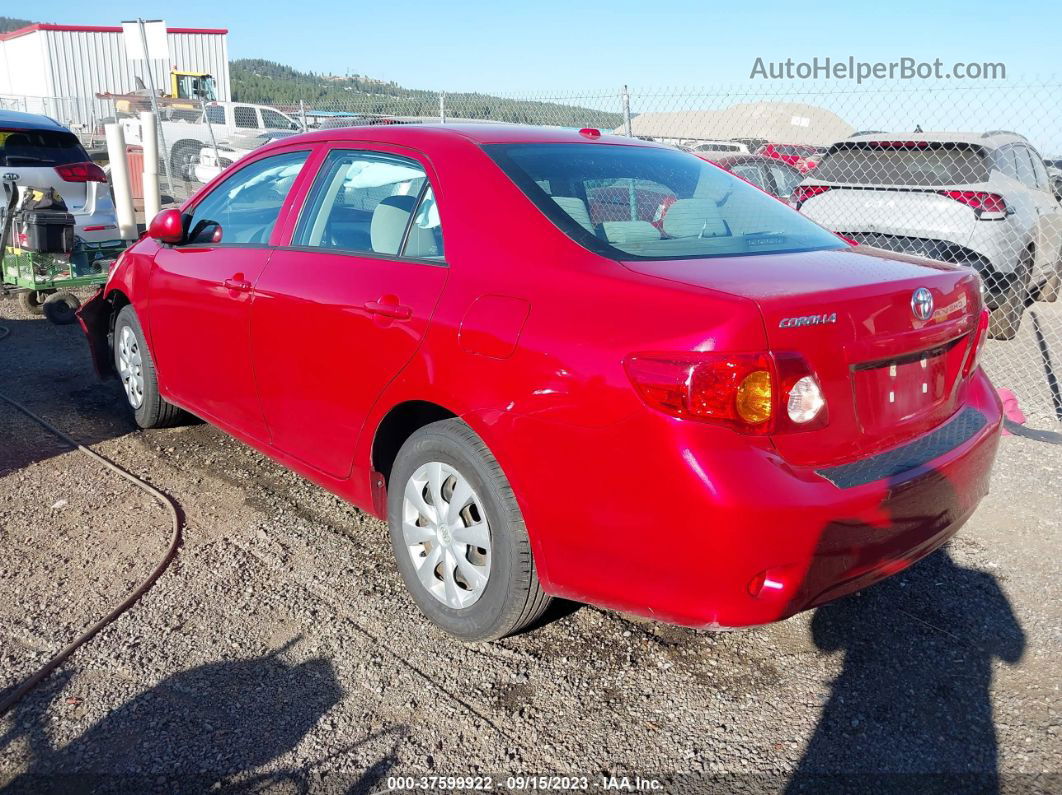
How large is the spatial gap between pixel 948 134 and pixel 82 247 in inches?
300

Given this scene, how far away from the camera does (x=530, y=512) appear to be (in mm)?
2623

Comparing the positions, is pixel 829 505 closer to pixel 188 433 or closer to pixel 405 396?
pixel 405 396

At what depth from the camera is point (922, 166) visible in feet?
23.8

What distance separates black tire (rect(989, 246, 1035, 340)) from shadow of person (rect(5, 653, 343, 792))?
21.7 feet

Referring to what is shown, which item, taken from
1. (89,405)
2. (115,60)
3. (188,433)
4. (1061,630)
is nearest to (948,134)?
(1061,630)

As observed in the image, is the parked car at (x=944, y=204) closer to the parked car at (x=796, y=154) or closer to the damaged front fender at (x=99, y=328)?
the parked car at (x=796, y=154)

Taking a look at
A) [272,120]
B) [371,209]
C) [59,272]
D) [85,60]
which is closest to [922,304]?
[371,209]

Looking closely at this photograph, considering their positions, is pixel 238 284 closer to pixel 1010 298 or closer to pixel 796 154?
pixel 1010 298

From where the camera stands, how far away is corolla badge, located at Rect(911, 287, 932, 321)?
2.59 m

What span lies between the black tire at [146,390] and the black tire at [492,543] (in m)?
2.28

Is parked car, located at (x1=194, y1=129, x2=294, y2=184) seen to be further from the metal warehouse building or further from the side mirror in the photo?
the metal warehouse building

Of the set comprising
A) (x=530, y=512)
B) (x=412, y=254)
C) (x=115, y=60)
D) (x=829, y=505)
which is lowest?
(x=530, y=512)

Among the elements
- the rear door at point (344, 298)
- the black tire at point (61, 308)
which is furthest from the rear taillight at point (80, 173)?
the rear door at point (344, 298)

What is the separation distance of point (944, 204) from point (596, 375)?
5.78 meters
